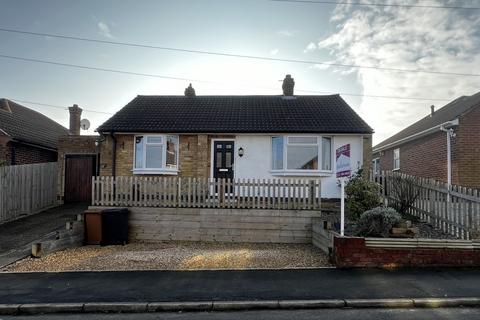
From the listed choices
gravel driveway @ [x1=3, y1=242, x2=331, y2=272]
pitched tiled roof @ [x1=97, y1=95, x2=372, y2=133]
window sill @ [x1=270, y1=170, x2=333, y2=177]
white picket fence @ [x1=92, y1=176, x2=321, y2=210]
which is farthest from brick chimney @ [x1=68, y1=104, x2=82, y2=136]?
window sill @ [x1=270, y1=170, x2=333, y2=177]

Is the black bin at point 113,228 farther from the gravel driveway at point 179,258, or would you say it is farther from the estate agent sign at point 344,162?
the estate agent sign at point 344,162

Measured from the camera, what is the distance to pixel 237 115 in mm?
14633

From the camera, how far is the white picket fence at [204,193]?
1057cm

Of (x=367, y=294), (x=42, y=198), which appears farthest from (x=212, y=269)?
(x=42, y=198)

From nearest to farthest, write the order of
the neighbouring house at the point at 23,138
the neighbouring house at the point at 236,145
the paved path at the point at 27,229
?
the paved path at the point at 27,229
the neighbouring house at the point at 236,145
the neighbouring house at the point at 23,138

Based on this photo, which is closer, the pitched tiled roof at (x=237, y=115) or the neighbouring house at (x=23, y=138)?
the pitched tiled roof at (x=237, y=115)

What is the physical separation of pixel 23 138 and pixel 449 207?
55.9 feet

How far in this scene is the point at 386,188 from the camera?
36.8 feet

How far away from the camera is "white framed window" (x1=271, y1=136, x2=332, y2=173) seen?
13.2 meters

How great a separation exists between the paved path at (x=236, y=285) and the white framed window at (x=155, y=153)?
6.64 meters

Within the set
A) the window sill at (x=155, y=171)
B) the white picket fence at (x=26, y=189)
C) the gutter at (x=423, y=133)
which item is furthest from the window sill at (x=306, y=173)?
the white picket fence at (x=26, y=189)

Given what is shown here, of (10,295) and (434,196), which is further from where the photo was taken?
(434,196)

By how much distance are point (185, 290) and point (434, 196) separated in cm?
690

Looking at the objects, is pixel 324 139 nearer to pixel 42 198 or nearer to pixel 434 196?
pixel 434 196
